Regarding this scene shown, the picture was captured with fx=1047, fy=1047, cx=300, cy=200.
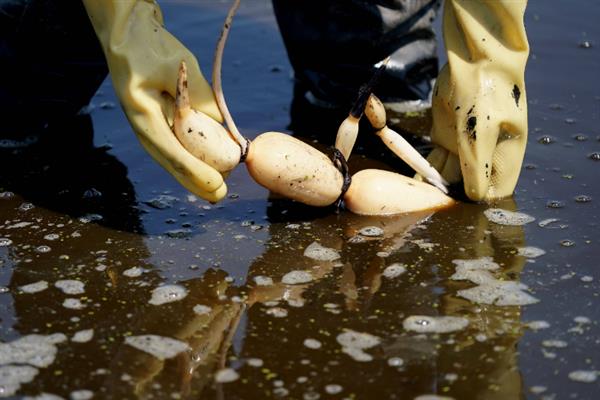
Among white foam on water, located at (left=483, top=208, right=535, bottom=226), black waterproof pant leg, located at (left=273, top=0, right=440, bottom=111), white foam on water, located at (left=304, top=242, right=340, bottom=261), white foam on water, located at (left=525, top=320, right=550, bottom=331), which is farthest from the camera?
black waterproof pant leg, located at (left=273, top=0, right=440, bottom=111)

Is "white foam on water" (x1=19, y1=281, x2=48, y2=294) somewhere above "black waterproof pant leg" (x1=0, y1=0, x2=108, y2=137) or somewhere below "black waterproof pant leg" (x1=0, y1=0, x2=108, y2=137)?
below

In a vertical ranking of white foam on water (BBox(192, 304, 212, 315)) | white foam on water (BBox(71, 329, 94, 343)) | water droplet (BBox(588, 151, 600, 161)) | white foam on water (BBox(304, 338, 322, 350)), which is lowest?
white foam on water (BBox(71, 329, 94, 343))

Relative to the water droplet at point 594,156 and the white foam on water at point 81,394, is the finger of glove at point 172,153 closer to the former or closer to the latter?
the white foam on water at point 81,394

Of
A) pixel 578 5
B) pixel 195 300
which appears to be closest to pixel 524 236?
pixel 195 300

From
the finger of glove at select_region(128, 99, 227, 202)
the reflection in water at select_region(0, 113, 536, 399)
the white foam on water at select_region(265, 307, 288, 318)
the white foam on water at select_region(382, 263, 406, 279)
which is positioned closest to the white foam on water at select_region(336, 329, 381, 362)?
the reflection in water at select_region(0, 113, 536, 399)

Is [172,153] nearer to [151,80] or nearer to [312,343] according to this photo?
[151,80]

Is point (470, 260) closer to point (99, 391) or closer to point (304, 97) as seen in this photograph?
point (99, 391)

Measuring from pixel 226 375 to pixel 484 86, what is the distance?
102 cm

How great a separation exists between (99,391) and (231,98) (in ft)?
5.38

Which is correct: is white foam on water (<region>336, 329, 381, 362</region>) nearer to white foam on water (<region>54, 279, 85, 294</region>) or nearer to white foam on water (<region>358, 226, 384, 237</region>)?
white foam on water (<region>358, 226, 384, 237</region>)

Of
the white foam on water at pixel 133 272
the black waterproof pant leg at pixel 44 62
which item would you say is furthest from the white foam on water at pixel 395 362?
the black waterproof pant leg at pixel 44 62

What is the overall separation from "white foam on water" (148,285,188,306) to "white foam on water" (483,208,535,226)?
0.83 metres

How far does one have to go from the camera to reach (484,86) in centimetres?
257

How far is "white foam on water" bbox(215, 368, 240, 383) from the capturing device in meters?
2.01
